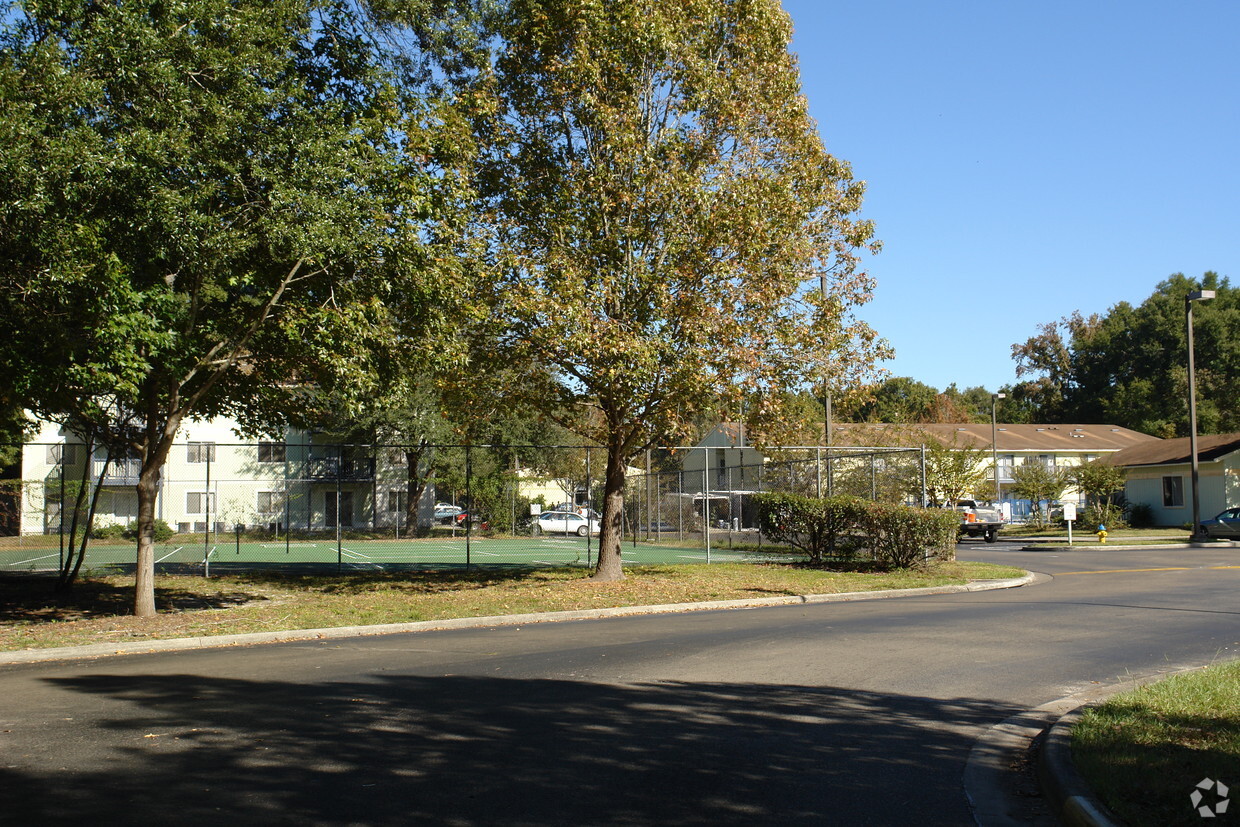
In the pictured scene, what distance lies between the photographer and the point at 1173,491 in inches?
1882

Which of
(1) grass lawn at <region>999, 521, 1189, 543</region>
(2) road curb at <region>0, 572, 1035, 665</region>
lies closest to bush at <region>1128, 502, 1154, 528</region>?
(1) grass lawn at <region>999, 521, 1189, 543</region>

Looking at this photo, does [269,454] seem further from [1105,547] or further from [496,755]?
[496,755]

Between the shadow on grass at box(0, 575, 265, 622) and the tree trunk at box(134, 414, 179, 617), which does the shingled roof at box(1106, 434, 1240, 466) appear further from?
the tree trunk at box(134, 414, 179, 617)

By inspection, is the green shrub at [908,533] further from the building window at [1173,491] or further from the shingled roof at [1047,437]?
the building window at [1173,491]

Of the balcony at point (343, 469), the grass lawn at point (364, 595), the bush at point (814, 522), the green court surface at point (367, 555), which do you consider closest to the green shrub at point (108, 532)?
the green court surface at point (367, 555)

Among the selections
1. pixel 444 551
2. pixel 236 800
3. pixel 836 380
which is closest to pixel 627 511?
pixel 444 551

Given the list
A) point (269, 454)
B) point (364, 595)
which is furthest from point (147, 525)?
point (269, 454)

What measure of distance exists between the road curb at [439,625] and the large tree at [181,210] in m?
2.41

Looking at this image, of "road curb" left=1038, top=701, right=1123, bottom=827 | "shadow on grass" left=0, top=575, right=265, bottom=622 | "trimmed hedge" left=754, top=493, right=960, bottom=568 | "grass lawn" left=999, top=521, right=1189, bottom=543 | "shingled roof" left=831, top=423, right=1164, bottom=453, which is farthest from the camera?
"shingled roof" left=831, top=423, right=1164, bottom=453

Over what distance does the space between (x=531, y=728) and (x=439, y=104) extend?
11708mm

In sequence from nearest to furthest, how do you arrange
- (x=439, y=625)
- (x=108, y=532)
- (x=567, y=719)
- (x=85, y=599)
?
(x=567, y=719) < (x=439, y=625) < (x=85, y=599) < (x=108, y=532)

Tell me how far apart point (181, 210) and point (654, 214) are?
8.37m

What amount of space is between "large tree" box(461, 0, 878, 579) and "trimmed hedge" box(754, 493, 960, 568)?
15.5 feet

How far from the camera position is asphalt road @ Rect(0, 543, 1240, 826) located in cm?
557
